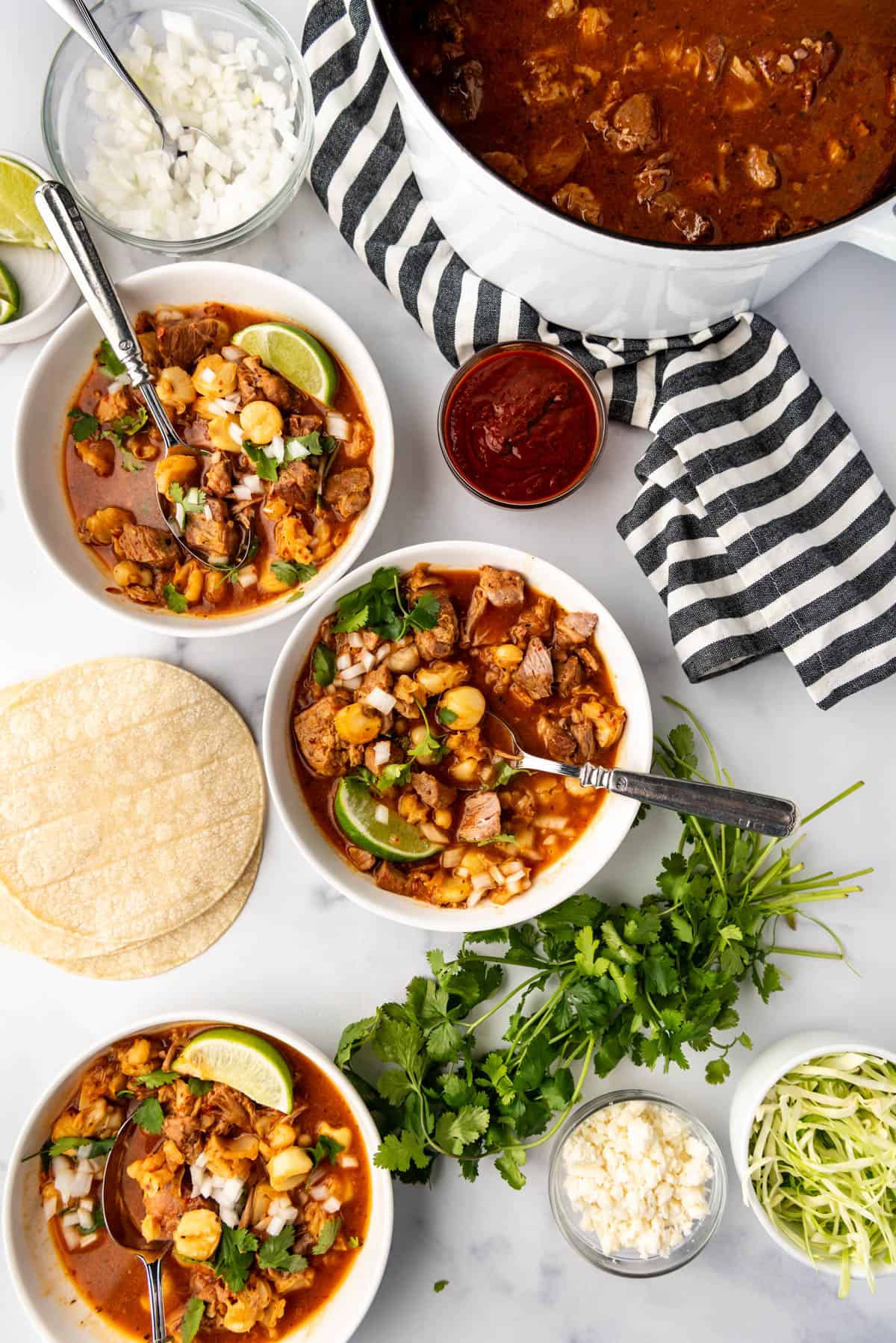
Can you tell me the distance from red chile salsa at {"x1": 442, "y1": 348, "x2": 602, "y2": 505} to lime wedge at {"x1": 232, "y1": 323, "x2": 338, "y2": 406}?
0.40m

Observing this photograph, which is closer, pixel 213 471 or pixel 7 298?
pixel 213 471

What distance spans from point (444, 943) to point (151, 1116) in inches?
41.5

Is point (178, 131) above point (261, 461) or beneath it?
above

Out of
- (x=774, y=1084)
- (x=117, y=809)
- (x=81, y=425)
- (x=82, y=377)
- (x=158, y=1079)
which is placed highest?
(x=82, y=377)

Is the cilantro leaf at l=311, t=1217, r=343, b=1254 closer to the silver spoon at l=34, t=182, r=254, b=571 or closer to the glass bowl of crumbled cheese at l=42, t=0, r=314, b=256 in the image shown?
the silver spoon at l=34, t=182, r=254, b=571

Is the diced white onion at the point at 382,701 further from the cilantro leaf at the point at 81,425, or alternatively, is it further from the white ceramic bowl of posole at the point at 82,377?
the cilantro leaf at the point at 81,425

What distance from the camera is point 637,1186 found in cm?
309

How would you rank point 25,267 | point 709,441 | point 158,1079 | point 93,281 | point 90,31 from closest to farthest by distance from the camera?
point 90,31 < point 93,281 < point 709,441 < point 158,1079 < point 25,267

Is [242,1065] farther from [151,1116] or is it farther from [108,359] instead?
[108,359]

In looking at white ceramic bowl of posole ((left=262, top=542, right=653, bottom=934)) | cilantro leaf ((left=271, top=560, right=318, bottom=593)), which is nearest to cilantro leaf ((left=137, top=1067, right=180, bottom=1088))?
white ceramic bowl of posole ((left=262, top=542, right=653, bottom=934))

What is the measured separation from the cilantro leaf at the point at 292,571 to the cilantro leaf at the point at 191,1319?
1965 mm

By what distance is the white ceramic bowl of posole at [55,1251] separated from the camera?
123 inches

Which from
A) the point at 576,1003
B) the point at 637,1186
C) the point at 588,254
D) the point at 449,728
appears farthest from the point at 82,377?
the point at 637,1186

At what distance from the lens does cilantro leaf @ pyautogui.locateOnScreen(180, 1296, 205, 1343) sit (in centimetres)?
317
